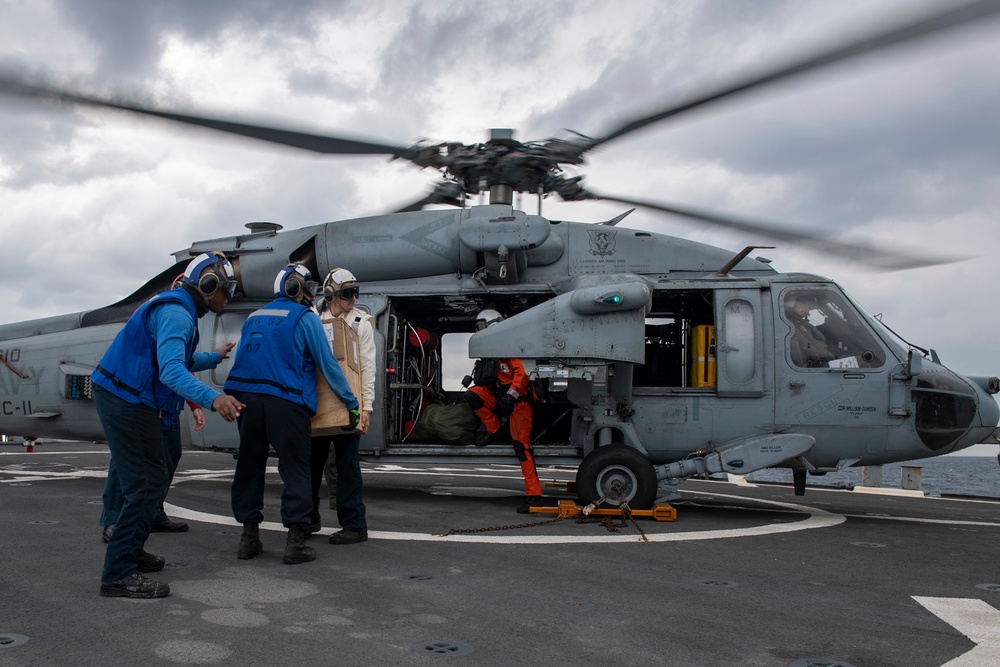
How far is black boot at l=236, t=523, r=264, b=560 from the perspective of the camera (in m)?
4.98

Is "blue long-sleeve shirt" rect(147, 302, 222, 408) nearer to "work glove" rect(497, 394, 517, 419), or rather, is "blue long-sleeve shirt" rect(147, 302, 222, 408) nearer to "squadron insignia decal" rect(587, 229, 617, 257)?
"work glove" rect(497, 394, 517, 419)

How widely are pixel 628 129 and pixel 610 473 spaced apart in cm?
335

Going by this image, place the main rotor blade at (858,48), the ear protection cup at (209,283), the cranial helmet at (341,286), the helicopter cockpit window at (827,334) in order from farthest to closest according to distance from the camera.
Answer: the helicopter cockpit window at (827,334) → the cranial helmet at (341,286) → the ear protection cup at (209,283) → the main rotor blade at (858,48)

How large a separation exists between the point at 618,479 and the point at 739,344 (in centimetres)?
191

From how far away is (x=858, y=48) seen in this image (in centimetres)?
455

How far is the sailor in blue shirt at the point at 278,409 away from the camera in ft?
16.5

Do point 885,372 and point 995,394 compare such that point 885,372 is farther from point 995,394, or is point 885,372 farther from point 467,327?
point 467,327

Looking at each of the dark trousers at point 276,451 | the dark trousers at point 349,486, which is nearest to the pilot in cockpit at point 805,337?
the dark trousers at point 349,486

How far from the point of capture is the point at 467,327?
10734 millimetres

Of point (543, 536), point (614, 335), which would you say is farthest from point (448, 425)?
point (543, 536)

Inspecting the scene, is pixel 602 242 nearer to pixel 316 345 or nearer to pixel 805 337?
pixel 805 337

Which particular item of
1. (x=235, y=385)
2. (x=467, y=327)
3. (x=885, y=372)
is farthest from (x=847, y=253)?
(x=235, y=385)

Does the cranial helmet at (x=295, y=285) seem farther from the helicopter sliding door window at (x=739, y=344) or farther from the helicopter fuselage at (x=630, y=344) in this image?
the helicopter sliding door window at (x=739, y=344)

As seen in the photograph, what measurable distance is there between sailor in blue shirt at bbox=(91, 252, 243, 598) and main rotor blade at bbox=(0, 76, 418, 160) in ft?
6.67
